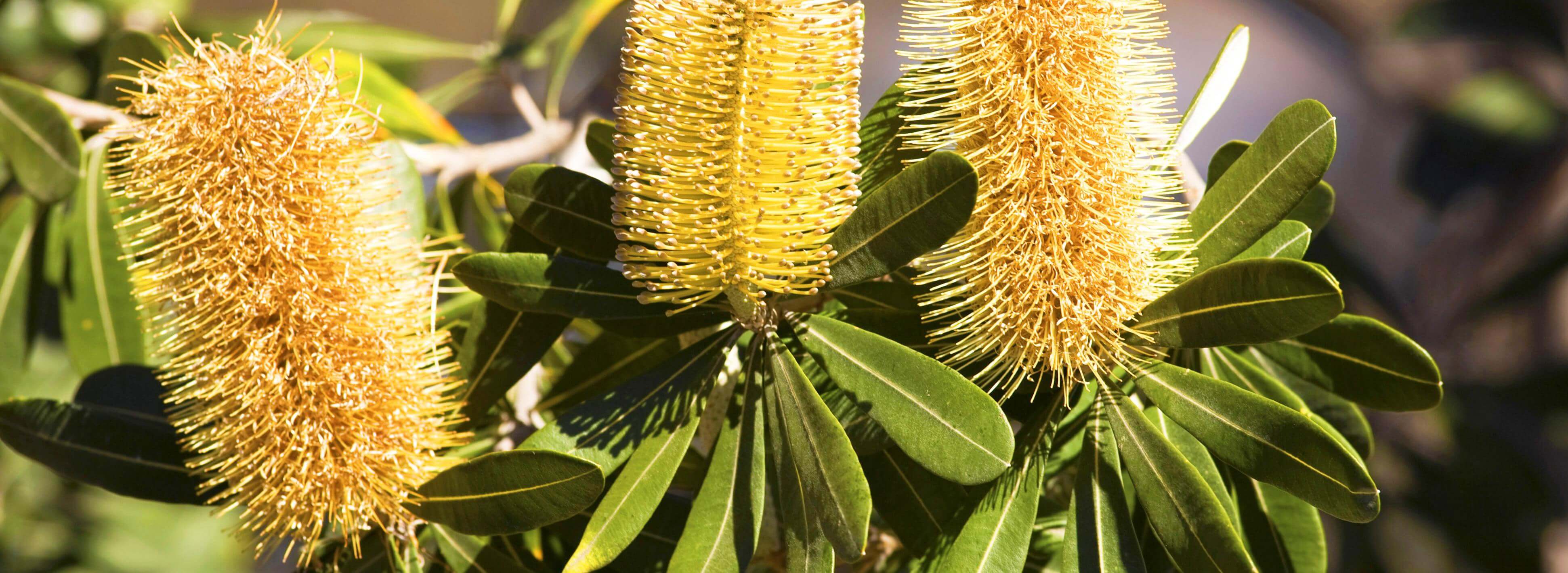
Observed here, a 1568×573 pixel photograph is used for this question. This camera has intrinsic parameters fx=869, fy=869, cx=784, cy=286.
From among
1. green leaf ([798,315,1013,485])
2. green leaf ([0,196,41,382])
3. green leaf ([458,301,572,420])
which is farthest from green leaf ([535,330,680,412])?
green leaf ([0,196,41,382])

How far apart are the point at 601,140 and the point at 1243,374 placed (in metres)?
0.44

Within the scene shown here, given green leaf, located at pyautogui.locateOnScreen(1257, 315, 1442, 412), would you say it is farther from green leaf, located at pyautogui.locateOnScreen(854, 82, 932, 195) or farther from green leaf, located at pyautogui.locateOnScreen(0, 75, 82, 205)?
green leaf, located at pyautogui.locateOnScreen(0, 75, 82, 205)

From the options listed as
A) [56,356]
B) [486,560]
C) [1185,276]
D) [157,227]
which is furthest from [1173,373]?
[56,356]

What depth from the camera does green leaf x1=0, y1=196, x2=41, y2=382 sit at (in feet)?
2.69

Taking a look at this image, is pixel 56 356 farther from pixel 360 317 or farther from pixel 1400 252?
pixel 1400 252

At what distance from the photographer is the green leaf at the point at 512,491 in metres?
0.42

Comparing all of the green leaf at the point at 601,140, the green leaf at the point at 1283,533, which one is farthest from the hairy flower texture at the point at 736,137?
the green leaf at the point at 1283,533

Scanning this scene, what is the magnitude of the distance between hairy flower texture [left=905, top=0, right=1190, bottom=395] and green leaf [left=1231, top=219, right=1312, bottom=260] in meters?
0.10

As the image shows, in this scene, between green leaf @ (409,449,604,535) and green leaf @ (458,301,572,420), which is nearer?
green leaf @ (409,449,604,535)

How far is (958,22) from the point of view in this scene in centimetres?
45

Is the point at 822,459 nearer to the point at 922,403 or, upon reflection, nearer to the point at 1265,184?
the point at 922,403

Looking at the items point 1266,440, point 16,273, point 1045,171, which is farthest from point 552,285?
point 16,273

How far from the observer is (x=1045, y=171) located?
1.40 ft

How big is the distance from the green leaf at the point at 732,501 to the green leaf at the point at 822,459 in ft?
0.08
